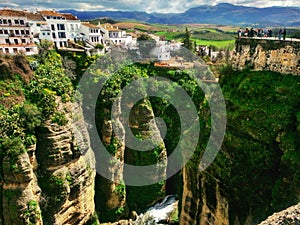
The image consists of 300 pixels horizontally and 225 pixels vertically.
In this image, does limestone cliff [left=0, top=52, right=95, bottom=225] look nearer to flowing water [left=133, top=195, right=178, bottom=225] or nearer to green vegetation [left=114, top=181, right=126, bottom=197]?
green vegetation [left=114, top=181, right=126, bottom=197]

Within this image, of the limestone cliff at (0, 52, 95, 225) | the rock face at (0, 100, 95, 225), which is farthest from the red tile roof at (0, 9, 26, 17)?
the rock face at (0, 100, 95, 225)

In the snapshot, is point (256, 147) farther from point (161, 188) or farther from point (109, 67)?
point (109, 67)

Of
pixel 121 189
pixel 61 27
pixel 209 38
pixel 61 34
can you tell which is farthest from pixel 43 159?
pixel 209 38

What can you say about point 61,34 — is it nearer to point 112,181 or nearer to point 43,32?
point 43,32

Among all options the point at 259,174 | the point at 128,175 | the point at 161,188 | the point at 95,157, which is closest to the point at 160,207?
the point at 161,188

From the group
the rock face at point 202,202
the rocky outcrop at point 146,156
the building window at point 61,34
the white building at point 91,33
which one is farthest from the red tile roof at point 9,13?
the rock face at point 202,202

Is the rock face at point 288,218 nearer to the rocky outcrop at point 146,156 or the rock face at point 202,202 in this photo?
the rock face at point 202,202
